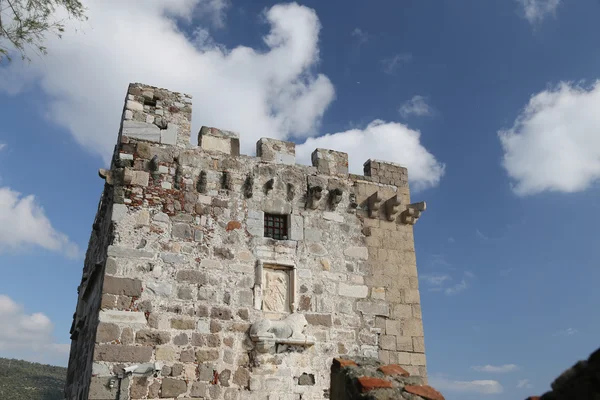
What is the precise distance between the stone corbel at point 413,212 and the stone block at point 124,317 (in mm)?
4445

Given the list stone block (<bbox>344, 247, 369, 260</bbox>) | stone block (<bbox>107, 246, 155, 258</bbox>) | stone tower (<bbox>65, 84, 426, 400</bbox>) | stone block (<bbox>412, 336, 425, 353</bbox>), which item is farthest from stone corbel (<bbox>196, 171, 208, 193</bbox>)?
stone block (<bbox>412, 336, 425, 353</bbox>)

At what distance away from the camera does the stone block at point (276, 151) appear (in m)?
8.12

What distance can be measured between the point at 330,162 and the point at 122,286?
12.5 feet

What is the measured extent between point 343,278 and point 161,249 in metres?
2.75

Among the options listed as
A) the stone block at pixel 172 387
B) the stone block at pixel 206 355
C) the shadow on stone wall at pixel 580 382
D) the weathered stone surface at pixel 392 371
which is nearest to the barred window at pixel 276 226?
the stone block at pixel 206 355

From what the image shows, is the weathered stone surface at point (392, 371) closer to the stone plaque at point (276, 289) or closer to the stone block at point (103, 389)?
the stone plaque at point (276, 289)

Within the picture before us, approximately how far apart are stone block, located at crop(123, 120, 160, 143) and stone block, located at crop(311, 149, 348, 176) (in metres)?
2.55

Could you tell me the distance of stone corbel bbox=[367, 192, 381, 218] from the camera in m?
8.38

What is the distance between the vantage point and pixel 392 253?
27.4ft

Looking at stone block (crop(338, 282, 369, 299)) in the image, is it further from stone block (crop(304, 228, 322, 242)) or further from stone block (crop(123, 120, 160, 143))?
stone block (crop(123, 120, 160, 143))

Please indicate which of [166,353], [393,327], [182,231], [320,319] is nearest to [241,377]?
[166,353]

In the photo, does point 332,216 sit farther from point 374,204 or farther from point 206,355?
point 206,355

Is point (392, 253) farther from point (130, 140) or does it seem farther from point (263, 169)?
point (130, 140)

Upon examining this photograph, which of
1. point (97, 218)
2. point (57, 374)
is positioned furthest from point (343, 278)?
point (57, 374)
